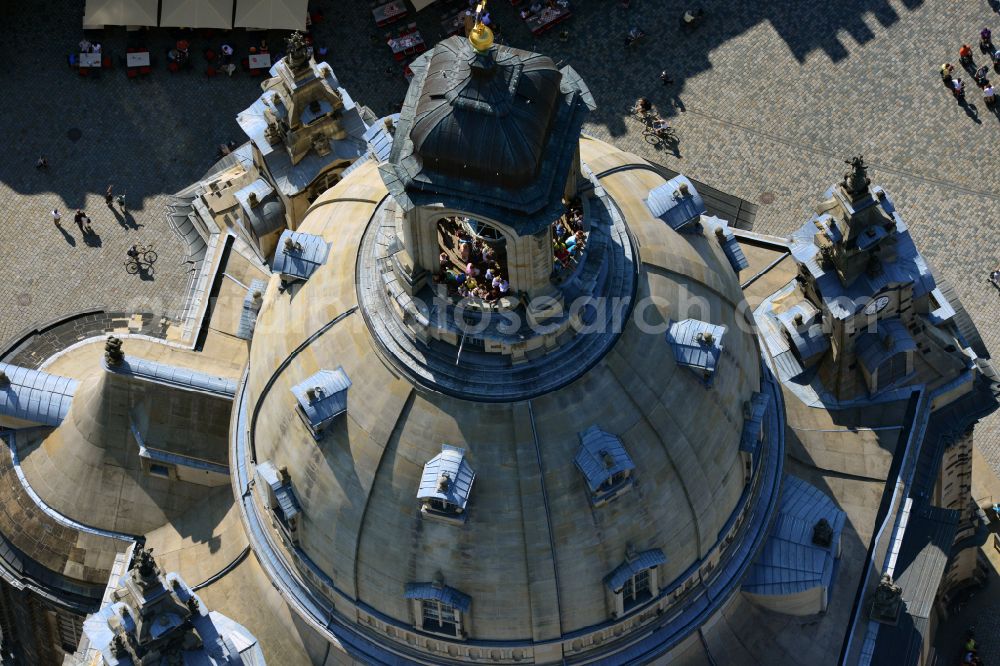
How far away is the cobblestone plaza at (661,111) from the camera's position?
12962cm

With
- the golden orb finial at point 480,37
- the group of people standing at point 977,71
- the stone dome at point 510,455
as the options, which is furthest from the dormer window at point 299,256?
the group of people standing at point 977,71

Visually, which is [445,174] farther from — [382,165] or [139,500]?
[139,500]

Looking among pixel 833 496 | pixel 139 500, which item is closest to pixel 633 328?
pixel 833 496

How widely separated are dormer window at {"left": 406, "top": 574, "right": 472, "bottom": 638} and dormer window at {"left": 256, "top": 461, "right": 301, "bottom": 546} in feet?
22.5

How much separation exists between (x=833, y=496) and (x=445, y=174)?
36007mm

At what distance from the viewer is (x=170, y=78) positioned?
137m

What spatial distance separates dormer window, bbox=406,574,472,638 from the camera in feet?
292

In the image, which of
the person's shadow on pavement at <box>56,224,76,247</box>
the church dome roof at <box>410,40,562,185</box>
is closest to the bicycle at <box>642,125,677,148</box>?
the person's shadow on pavement at <box>56,224,76,247</box>

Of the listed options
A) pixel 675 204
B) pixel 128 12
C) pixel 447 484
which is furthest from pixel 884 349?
pixel 128 12

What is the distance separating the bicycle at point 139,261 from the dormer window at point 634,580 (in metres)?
51.4

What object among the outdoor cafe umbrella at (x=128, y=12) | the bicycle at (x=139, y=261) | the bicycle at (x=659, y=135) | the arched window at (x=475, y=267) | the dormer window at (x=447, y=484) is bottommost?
the dormer window at (x=447, y=484)

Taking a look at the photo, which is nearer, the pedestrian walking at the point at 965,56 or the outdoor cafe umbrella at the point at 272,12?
the pedestrian walking at the point at 965,56

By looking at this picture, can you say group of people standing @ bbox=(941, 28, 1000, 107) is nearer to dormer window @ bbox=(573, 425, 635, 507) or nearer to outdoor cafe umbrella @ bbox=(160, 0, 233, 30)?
outdoor cafe umbrella @ bbox=(160, 0, 233, 30)

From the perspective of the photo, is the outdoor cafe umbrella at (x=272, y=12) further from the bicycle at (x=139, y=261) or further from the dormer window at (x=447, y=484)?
the dormer window at (x=447, y=484)
